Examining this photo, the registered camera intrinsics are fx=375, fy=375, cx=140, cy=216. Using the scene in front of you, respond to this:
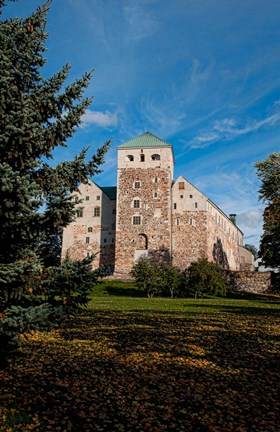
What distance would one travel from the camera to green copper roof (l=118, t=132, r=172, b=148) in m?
47.1

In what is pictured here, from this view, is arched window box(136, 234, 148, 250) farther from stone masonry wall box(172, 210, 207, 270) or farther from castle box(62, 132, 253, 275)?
stone masonry wall box(172, 210, 207, 270)

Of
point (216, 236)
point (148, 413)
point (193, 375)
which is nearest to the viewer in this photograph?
point (148, 413)

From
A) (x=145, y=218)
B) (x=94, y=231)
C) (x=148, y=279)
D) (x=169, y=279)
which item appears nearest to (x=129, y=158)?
Result: (x=145, y=218)

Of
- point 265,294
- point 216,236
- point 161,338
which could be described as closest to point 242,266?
point 216,236

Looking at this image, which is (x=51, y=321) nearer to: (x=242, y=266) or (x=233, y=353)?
(x=233, y=353)

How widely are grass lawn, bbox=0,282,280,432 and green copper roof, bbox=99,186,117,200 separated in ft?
126

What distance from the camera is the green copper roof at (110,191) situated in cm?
4966

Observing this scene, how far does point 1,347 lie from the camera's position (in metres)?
5.41

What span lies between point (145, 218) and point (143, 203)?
6.09ft

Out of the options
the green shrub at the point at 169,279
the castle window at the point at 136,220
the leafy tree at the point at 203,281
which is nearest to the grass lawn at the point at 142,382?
the green shrub at the point at 169,279

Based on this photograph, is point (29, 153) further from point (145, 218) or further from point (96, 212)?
point (96, 212)

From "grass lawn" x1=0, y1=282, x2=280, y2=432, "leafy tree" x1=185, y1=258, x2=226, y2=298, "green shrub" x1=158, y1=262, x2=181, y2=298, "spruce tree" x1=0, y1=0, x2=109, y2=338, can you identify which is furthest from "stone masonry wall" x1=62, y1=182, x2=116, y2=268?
"spruce tree" x1=0, y1=0, x2=109, y2=338

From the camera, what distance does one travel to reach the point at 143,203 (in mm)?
45594

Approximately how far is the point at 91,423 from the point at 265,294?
3689 cm
